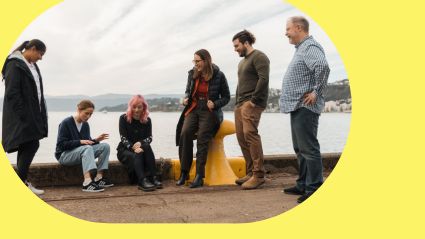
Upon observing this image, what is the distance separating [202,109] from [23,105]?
204 centimetres

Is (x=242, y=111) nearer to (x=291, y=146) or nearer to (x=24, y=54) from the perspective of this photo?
(x=291, y=146)

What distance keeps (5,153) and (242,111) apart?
8.52 ft

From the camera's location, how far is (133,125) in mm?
6145

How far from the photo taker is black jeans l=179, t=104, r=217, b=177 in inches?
246

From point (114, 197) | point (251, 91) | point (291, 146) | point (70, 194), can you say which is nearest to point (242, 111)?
point (251, 91)

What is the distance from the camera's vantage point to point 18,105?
5.32 meters

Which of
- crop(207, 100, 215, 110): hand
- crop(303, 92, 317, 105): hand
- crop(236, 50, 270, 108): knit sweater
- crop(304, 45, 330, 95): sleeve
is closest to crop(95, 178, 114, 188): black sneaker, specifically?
crop(207, 100, 215, 110): hand

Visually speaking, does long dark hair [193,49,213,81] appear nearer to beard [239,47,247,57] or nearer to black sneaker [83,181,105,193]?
beard [239,47,247,57]

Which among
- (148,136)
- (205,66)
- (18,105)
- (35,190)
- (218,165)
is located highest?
(205,66)

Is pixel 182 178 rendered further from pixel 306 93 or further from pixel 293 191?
pixel 306 93

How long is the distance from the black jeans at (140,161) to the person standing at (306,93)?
168cm

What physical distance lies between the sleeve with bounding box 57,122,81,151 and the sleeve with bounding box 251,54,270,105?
2.06 metres

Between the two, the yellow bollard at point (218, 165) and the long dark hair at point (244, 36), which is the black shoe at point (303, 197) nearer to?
the yellow bollard at point (218, 165)

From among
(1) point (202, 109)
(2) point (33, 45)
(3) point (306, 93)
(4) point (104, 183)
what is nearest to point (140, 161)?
(4) point (104, 183)
